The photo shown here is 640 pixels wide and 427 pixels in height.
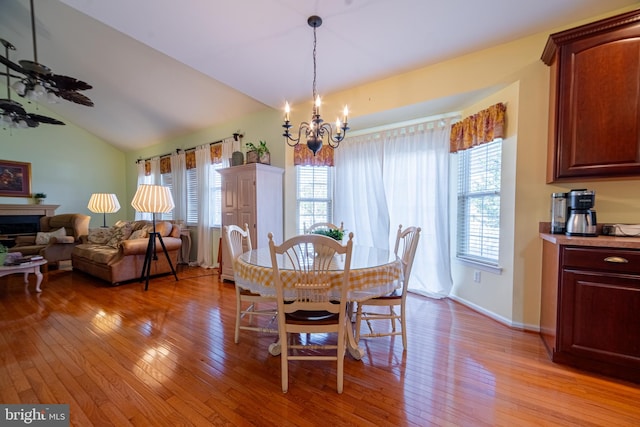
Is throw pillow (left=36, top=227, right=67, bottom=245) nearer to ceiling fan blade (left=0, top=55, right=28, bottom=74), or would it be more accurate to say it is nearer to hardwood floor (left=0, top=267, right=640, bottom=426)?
hardwood floor (left=0, top=267, right=640, bottom=426)

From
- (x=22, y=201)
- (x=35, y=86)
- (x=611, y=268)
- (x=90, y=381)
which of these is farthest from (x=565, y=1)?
(x=22, y=201)

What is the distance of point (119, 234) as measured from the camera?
4.46 meters

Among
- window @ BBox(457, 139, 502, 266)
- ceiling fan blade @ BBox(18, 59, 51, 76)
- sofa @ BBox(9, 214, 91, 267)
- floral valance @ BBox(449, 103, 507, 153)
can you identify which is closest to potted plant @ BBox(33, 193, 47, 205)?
sofa @ BBox(9, 214, 91, 267)

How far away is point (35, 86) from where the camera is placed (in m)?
2.41

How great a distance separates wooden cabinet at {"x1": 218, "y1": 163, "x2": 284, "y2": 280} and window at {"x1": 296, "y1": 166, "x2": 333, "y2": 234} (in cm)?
32

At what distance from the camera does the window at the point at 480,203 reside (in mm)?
2693

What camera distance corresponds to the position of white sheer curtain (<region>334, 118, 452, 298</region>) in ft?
10.2

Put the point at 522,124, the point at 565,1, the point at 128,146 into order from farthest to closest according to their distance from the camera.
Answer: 1. the point at 128,146
2. the point at 522,124
3. the point at 565,1

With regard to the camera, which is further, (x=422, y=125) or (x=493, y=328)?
(x=422, y=125)

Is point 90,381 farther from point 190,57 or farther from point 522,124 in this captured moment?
point 522,124

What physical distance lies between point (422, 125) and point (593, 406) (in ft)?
9.31

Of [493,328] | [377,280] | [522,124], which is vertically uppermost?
[522,124]

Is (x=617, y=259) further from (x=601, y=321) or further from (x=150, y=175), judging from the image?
(x=150, y=175)

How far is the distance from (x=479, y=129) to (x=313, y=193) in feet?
7.49
